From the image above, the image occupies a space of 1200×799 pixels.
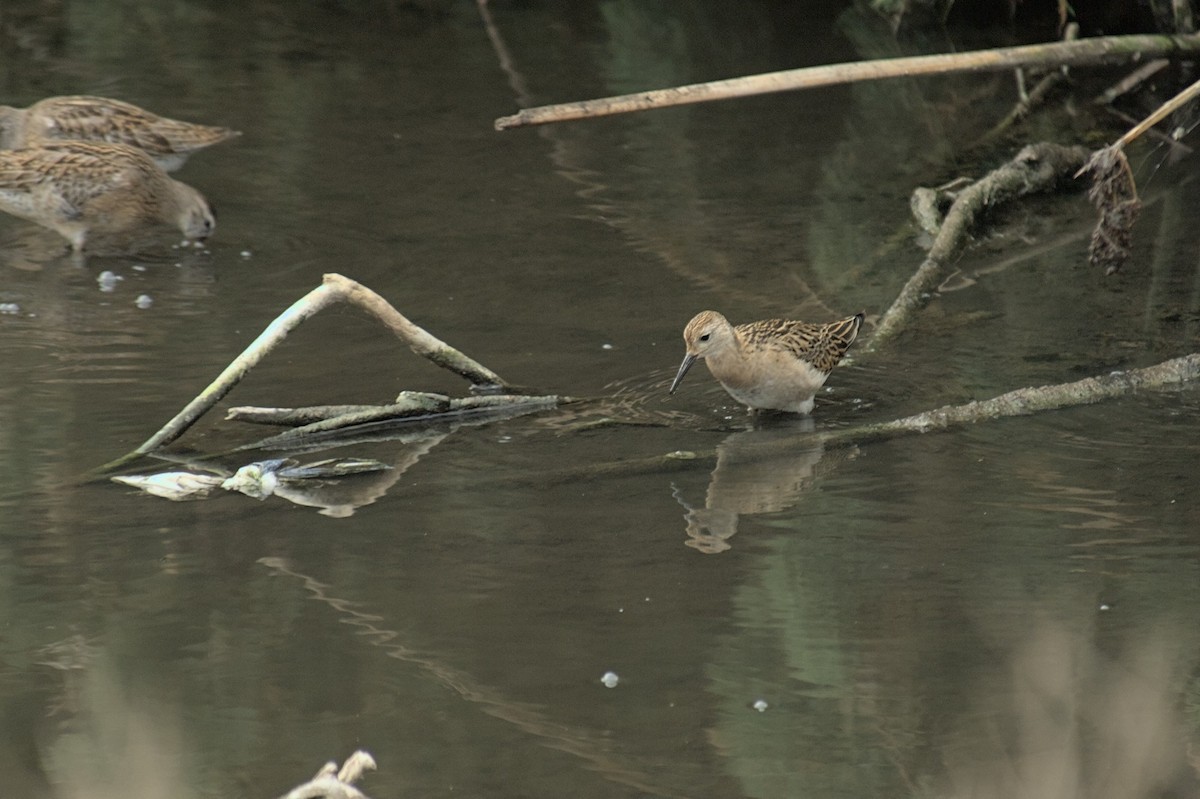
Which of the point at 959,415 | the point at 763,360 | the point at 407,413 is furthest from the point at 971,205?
the point at 407,413

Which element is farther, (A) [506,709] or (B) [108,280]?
(B) [108,280]

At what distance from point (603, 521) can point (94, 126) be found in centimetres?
620

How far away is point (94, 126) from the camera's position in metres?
11.6

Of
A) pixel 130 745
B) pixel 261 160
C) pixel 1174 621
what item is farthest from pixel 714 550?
pixel 261 160

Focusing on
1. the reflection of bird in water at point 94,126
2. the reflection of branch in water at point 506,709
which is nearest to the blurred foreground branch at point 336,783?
the reflection of branch in water at point 506,709

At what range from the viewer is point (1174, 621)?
241 inches

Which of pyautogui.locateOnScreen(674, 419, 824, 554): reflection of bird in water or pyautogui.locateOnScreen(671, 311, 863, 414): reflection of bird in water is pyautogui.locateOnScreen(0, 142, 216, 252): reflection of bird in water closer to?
pyautogui.locateOnScreen(671, 311, 863, 414): reflection of bird in water

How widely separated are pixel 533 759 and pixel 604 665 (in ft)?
2.05

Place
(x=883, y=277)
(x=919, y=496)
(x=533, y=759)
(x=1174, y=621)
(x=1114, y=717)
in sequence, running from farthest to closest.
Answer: (x=883, y=277), (x=919, y=496), (x=1174, y=621), (x=1114, y=717), (x=533, y=759)

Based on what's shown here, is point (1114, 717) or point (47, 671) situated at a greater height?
point (1114, 717)

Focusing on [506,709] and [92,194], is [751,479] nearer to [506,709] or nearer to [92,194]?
[506,709]

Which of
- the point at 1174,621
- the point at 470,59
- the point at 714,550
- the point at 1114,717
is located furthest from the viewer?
the point at 470,59

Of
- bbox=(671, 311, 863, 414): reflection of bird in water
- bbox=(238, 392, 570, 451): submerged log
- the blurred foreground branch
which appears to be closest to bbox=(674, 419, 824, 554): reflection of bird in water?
bbox=(671, 311, 863, 414): reflection of bird in water

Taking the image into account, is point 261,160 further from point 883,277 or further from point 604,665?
point 604,665
